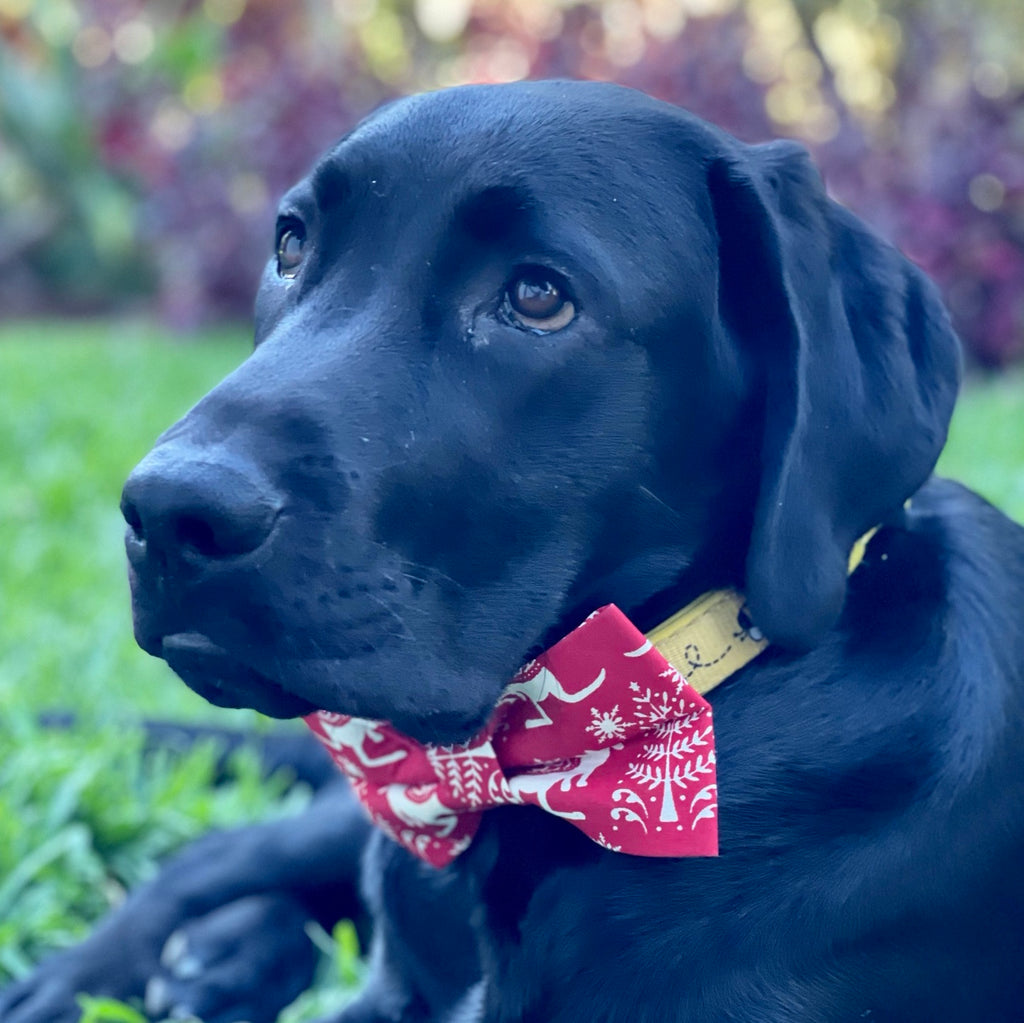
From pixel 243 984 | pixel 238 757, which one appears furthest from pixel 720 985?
pixel 238 757

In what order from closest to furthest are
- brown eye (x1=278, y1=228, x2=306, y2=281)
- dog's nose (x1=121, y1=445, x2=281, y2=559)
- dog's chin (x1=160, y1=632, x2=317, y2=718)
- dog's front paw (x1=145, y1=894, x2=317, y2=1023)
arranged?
dog's nose (x1=121, y1=445, x2=281, y2=559) → dog's chin (x1=160, y1=632, x2=317, y2=718) → brown eye (x1=278, y1=228, x2=306, y2=281) → dog's front paw (x1=145, y1=894, x2=317, y2=1023)

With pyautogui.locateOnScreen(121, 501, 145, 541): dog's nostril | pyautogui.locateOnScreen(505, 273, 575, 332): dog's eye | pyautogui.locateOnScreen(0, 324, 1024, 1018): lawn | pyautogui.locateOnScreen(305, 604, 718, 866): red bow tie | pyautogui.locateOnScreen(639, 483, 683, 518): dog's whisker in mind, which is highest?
pyautogui.locateOnScreen(505, 273, 575, 332): dog's eye

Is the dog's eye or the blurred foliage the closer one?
the dog's eye

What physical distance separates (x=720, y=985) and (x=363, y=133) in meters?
1.26

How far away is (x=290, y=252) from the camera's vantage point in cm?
209

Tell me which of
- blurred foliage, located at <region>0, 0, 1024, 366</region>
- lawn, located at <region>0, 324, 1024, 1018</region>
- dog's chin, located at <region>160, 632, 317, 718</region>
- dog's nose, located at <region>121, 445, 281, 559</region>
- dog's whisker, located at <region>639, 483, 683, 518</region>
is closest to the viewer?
dog's nose, located at <region>121, 445, 281, 559</region>

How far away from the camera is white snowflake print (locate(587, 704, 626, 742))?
5.76ft

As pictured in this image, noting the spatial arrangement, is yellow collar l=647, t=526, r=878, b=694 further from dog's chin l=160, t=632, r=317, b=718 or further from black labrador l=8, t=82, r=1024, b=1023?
dog's chin l=160, t=632, r=317, b=718

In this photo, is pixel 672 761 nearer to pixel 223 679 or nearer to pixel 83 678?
pixel 223 679

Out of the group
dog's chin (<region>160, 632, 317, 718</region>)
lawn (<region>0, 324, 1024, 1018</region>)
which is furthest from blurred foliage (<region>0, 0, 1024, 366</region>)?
dog's chin (<region>160, 632, 317, 718</region>)

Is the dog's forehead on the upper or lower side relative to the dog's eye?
upper

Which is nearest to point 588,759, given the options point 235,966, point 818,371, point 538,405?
point 538,405

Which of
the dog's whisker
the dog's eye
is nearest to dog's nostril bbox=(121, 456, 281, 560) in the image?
the dog's eye

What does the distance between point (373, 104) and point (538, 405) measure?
27.6 ft
